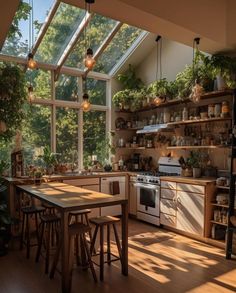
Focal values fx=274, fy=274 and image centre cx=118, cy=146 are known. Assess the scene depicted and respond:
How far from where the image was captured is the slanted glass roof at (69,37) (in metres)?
4.56

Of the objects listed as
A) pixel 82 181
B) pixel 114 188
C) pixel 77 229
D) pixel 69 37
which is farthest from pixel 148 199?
pixel 69 37

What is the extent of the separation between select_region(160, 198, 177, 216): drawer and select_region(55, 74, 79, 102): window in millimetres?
2823

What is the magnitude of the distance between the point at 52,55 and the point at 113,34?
125 cm

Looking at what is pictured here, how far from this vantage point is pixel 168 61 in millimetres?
5555

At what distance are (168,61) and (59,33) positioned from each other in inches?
86.2

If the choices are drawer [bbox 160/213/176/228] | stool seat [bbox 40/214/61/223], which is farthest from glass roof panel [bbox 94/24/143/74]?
stool seat [bbox 40/214/61/223]

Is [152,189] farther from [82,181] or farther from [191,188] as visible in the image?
[82,181]

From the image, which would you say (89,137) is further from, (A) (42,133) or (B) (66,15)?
(B) (66,15)

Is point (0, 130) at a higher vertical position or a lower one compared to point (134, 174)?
higher

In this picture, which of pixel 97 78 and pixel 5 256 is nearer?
pixel 5 256

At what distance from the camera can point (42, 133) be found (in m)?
5.47

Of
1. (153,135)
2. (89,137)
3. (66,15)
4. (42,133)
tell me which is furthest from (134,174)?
(66,15)

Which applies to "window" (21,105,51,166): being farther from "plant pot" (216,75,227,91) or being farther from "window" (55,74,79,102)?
"plant pot" (216,75,227,91)

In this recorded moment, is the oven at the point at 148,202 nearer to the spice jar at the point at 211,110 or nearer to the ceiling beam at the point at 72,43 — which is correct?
the spice jar at the point at 211,110
